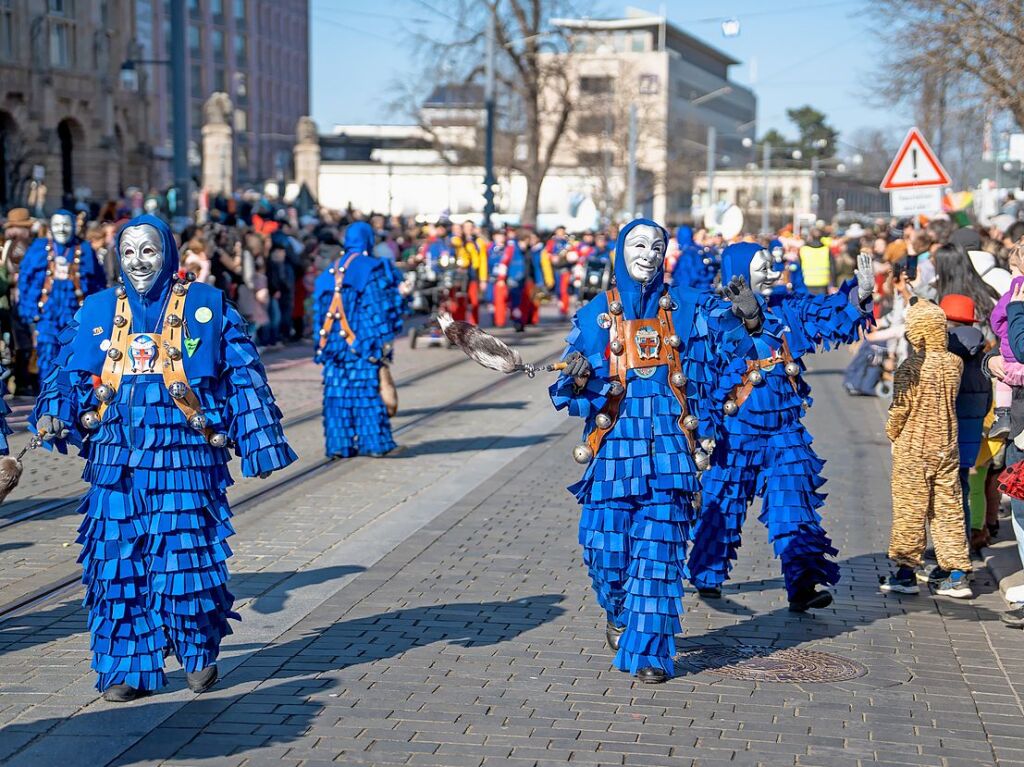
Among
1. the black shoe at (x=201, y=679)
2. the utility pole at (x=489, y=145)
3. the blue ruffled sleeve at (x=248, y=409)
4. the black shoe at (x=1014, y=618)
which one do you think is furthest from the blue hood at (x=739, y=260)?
the utility pole at (x=489, y=145)

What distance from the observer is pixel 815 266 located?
22.6m

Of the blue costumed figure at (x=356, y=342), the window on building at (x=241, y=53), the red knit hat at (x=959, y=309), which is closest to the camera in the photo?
the red knit hat at (x=959, y=309)

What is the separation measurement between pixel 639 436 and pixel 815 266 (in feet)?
54.2

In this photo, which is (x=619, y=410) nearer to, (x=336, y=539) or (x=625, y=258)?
(x=625, y=258)

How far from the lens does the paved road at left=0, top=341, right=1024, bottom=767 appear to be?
5785 millimetres

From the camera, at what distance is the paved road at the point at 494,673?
19.0 ft

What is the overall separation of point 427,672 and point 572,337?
5.00 feet

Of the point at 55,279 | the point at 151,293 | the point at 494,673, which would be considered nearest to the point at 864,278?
the point at 494,673

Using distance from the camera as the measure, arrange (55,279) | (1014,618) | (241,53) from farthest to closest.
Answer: (241,53) → (55,279) → (1014,618)

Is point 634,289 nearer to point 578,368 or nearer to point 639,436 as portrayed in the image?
point 578,368

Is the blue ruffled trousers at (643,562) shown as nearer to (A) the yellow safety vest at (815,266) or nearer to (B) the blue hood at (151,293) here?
(B) the blue hood at (151,293)

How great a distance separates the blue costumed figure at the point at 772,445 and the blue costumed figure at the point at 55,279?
31.2 feet

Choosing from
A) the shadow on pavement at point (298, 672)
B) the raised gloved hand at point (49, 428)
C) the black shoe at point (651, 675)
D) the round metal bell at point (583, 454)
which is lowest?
the shadow on pavement at point (298, 672)

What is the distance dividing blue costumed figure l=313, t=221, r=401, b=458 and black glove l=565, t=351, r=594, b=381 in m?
6.61
